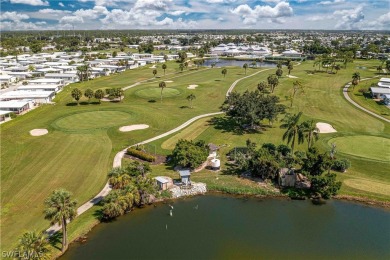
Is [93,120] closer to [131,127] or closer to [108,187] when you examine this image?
[131,127]

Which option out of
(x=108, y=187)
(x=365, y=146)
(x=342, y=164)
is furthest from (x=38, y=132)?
(x=365, y=146)

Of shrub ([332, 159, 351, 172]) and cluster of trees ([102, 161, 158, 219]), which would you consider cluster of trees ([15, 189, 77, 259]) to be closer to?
cluster of trees ([102, 161, 158, 219])

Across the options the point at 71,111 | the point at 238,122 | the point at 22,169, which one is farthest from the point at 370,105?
the point at 22,169

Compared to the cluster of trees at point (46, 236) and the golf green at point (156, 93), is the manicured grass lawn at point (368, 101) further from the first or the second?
the cluster of trees at point (46, 236)

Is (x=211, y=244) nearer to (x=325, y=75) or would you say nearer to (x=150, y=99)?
(x=150, y=99)

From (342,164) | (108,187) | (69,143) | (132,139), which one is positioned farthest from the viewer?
(132,139)

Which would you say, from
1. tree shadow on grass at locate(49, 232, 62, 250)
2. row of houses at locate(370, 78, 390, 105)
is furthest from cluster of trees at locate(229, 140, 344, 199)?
row of houses at locate(370, 78, 390, 105)
